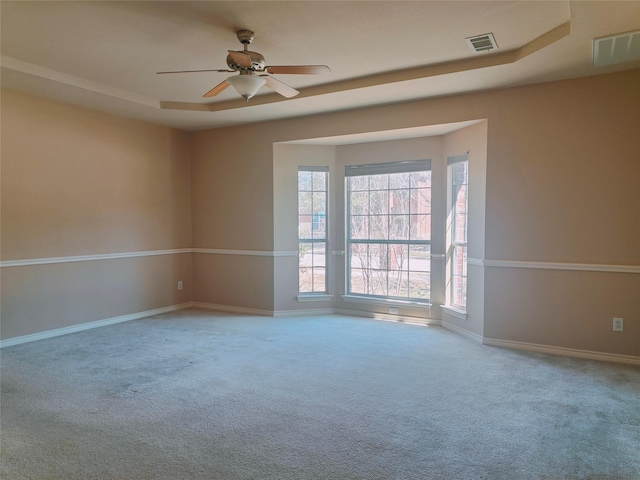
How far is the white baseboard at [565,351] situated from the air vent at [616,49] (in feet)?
8.54

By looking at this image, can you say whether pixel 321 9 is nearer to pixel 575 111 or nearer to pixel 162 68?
pixel 162 68

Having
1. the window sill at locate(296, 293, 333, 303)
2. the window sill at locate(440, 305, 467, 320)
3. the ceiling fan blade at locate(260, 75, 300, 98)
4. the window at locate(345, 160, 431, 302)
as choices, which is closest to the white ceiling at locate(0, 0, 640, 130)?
the ceiling fan blade at locate(260, 75, 300, 98)

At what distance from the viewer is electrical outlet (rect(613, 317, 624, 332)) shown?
11.9ft

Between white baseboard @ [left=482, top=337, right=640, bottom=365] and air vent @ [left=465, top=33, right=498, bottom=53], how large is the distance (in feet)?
9.32

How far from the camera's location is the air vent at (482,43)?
3113 mm

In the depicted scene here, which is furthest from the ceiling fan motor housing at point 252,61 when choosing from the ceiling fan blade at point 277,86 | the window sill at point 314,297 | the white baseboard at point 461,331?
the white baseboard at point 461,331

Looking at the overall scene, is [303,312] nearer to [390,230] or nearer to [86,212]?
[390,230]

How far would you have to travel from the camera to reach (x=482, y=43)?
321 cm

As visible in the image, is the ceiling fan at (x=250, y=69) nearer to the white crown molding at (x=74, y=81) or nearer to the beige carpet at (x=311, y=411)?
the white crown molding at (x=74, y=81)

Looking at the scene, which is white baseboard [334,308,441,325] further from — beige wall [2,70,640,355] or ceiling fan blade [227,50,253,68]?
ceiling fan blade [227,50,253,68]

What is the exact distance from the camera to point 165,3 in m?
2.65

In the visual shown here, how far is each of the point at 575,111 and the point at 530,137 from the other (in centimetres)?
43

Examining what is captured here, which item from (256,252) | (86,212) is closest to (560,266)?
(256,252)

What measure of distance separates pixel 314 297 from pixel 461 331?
205 centimetres
